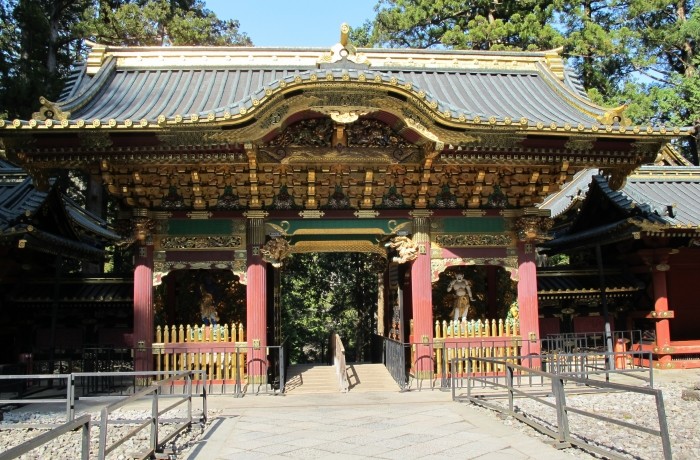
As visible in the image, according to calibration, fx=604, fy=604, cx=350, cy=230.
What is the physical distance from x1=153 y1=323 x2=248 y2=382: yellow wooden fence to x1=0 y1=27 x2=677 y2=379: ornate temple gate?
29 cm

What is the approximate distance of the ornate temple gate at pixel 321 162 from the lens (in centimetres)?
1045

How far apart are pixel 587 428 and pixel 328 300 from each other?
22168mm

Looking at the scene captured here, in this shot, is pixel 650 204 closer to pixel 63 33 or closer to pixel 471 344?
pixel 471 344

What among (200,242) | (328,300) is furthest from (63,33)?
(200,242)

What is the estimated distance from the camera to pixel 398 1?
31.4m

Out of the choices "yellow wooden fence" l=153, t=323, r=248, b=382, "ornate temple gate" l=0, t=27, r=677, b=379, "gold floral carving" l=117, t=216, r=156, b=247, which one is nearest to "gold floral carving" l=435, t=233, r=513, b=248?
"ornate temple gate" l=0, t=27, r=677, b=379

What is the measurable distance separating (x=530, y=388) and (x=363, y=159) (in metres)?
5.20

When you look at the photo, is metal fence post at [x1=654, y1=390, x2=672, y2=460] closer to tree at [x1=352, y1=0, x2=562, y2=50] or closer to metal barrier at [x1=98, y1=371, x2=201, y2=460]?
metal barrier at [x1=98, y1=371, x2=201, y2=460]

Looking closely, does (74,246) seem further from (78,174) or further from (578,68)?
(578,68)

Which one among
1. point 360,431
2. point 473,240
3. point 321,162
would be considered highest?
point 321,162

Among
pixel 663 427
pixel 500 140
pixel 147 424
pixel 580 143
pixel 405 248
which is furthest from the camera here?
pixel 405 248

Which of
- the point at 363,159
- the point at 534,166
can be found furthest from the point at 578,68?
the point at 363,159

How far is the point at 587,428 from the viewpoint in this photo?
8.30m

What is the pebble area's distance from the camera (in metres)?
7.10
